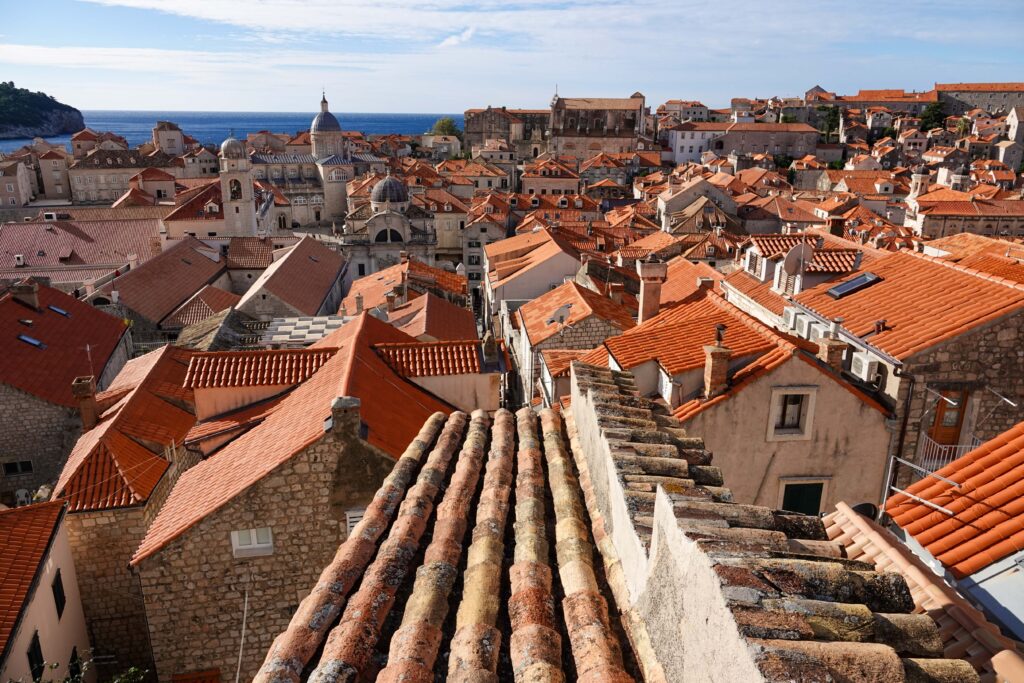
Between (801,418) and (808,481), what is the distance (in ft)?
3.52

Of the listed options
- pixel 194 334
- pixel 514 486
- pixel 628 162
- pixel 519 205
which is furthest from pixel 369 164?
pixel 514 486

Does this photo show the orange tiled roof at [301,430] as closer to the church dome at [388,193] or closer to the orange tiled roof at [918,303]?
the orange tiled roof at [918,303]

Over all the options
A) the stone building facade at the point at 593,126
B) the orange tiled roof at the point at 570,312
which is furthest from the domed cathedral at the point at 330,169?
the orange tiled roof at the point at 570,312

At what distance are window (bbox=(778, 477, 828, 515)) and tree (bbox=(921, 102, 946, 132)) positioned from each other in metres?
148

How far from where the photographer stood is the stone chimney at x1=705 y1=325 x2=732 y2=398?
11.1 meters

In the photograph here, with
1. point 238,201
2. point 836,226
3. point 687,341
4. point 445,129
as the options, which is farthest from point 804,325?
point 445,129

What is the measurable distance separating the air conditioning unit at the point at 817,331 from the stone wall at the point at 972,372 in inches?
91.3

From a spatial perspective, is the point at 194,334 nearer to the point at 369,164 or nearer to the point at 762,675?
the point at 762,675

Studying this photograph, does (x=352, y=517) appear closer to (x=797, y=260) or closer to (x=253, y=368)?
(x=253, y=368)

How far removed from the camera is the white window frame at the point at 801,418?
11109 millimetres

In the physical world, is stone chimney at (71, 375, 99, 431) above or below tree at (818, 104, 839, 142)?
below

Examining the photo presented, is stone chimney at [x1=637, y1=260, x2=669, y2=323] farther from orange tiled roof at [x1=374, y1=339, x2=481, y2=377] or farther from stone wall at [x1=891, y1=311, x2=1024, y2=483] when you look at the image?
stone wall at [x1=891, y1=311, x2=1024, y2=483]

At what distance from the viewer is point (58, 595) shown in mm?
12195

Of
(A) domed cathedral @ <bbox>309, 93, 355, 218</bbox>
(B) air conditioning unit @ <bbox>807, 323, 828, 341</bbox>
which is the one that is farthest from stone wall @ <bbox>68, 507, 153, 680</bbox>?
(A) domed cathedral @ <bbox>309, 93, 355, 218</bbox>
